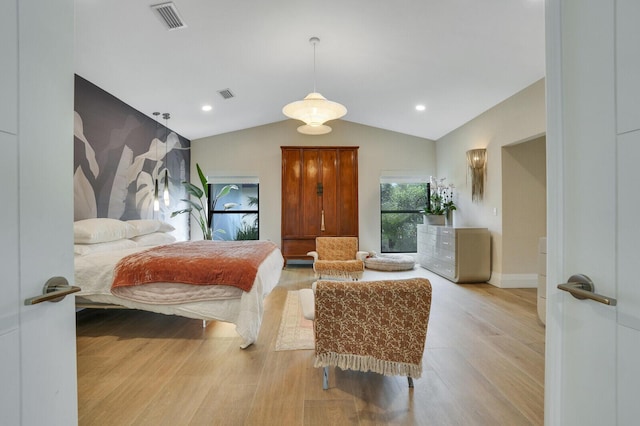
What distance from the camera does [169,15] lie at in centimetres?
264

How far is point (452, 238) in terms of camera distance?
461cm

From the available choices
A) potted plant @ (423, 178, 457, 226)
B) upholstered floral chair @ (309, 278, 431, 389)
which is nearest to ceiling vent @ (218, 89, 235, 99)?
upholstered floral chair @ (309, 278, 431, 389)

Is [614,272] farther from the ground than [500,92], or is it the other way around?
[500,92]

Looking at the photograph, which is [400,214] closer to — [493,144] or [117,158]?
[493,144]

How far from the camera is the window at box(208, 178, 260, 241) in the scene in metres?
6.28

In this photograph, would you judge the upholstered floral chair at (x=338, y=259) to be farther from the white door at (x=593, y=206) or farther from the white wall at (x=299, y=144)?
the white door at (x=593, y=206)

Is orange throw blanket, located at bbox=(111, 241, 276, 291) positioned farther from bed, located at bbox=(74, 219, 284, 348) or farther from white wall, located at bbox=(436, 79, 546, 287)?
white wall, located at bbox=(436, 79, 546, 287)

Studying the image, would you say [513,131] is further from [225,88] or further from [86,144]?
[86,144]

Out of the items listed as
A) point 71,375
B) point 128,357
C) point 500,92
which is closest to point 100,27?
point 128,357

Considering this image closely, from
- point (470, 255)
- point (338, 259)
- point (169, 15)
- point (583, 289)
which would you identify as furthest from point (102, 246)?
point (470, 255)

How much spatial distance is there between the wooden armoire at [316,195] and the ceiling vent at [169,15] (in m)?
3.18

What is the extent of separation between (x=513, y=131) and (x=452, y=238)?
175cm

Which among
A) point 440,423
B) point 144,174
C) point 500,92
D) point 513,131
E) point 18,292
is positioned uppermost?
point 500,92

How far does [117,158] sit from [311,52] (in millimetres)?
2996
